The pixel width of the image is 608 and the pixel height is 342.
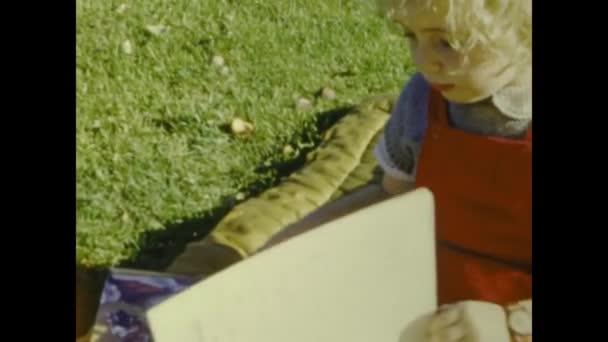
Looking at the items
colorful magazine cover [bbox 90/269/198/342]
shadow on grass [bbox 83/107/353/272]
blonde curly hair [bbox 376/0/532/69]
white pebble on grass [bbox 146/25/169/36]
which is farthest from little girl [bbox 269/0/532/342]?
white pebble on grass [bbox 146/25/169/36]

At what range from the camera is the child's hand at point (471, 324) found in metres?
1.87

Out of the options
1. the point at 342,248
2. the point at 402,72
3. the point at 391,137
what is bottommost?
the point at 342,248

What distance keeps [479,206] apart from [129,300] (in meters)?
0.64

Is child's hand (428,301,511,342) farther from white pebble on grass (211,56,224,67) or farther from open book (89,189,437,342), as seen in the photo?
white pebble on grass (211,56,224,67)

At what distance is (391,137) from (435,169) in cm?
Answer: 11

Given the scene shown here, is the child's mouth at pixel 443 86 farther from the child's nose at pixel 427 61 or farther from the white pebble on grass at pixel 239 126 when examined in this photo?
the white pebble on grass at pixel 239 126

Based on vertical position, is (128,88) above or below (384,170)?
above

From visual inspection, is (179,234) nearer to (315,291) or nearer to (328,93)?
(315,291)

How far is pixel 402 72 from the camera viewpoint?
1858 millimetres

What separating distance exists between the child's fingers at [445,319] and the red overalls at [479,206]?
0.04 meters

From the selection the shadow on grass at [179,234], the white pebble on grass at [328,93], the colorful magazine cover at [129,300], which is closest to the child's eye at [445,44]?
the white pebble on grass at [328,93]

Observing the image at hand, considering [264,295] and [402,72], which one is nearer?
[264,295]
